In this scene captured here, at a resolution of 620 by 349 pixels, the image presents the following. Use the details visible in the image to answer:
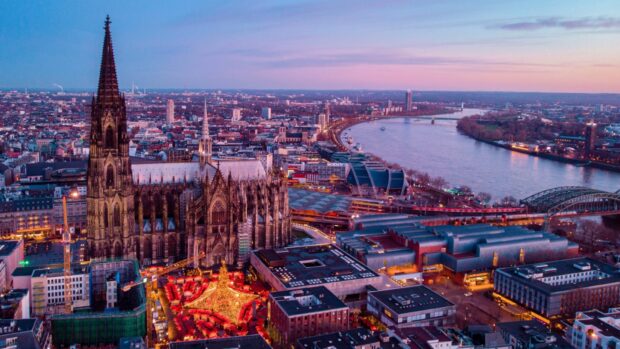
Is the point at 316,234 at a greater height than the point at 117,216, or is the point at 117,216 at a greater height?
the point at 117,216

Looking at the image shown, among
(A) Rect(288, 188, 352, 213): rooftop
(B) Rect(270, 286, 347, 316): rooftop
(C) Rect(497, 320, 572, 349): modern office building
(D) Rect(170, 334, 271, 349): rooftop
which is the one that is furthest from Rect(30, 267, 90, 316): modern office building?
(A) Rect(288, 188, 352, 213): rooftop

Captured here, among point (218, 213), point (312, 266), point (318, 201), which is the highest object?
point (218, 213)

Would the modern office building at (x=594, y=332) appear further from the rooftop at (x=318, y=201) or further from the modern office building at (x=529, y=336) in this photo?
the rooftop at (x=318, y=201)

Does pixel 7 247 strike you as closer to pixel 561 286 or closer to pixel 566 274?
pixel 561 286

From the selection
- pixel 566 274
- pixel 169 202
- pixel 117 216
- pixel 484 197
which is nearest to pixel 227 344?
pixel 117 216

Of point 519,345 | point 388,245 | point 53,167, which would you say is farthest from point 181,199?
point 53,167

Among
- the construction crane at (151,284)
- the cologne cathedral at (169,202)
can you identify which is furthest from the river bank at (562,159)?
the construction crane at (151,284)
